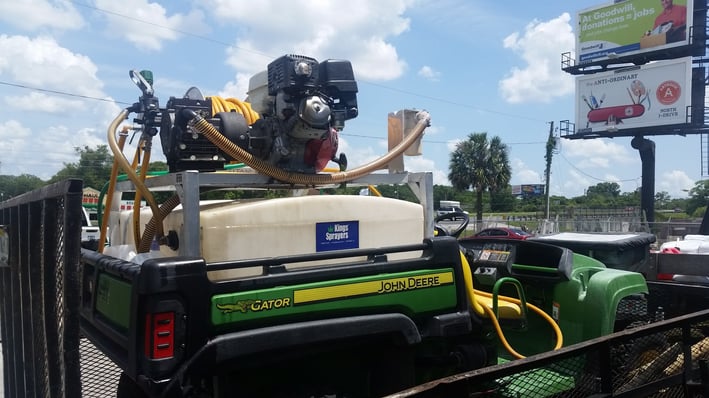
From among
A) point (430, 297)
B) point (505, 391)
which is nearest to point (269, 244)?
point (430, 297)

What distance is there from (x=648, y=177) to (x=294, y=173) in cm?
3956

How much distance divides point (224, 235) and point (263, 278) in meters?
0.38

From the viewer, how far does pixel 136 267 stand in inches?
96.0

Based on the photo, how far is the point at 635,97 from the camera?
128 feet

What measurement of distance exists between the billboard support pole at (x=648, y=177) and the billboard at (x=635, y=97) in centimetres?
155

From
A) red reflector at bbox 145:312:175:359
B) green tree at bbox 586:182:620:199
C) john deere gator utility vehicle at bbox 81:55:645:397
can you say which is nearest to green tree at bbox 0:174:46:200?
john deere gator utility vehicle at bbox 81:55:645:397

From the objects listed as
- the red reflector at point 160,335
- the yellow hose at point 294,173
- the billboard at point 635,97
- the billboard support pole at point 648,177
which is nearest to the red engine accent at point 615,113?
the billboard at point 635,97

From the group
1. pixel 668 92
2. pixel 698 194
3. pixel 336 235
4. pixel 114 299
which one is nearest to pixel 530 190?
pixel 698 194

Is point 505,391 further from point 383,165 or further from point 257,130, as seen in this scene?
point 257,130

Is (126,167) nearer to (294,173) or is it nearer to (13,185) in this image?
(294,173)

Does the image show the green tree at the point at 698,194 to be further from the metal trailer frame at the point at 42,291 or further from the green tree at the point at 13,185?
the metal trailer frame at the point at 42,291

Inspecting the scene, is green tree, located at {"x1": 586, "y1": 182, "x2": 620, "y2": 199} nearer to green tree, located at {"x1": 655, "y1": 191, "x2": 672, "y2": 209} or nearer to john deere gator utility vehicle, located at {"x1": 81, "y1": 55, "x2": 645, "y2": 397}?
green tree, located at {"x1": 655, "y1": 191, "x2": 672, "y2": 209}

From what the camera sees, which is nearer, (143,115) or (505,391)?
(505,391)

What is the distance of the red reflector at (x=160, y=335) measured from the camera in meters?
2.25
